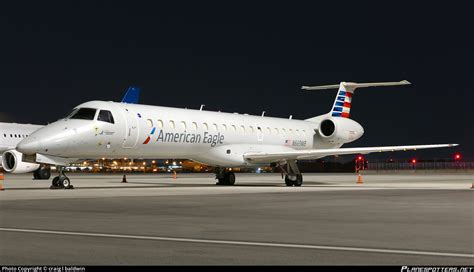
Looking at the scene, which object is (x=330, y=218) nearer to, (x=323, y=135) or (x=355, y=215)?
(x=355, y=215)

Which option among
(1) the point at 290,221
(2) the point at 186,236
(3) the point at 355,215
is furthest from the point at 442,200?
(2) the point at 186,236

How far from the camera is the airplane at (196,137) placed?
25.9 metres

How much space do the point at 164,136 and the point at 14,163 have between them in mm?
10553

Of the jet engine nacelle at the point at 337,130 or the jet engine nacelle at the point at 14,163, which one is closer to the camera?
the jet engine nacelle at the point at 14,163

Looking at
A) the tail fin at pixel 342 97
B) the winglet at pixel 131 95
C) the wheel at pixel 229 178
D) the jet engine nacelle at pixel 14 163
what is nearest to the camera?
the wheel at pixel 229 178

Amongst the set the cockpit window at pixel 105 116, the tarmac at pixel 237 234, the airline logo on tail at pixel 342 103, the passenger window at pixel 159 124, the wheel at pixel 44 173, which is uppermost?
the airline logo on tail at pixel 342 103

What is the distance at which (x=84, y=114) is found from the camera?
2666cm

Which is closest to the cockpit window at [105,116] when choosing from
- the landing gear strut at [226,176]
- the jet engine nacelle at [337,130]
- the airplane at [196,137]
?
the airplane at [196,137]

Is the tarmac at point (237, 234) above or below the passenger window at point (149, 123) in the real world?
below

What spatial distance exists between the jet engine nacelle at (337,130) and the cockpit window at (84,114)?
15.0m

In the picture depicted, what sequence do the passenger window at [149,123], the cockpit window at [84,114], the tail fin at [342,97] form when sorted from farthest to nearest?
the tail fin at [342,97]
the passenger window at [149,123]
the cockpit window at [84,114]

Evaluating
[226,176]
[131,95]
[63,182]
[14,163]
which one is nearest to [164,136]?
[63,182]

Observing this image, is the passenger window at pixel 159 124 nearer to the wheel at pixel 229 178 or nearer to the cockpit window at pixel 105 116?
the cockpit window at pixel 105 116

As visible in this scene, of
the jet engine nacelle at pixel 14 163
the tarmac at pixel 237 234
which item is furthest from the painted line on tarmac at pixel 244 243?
the jet engine nacelle at pixel 14 163
